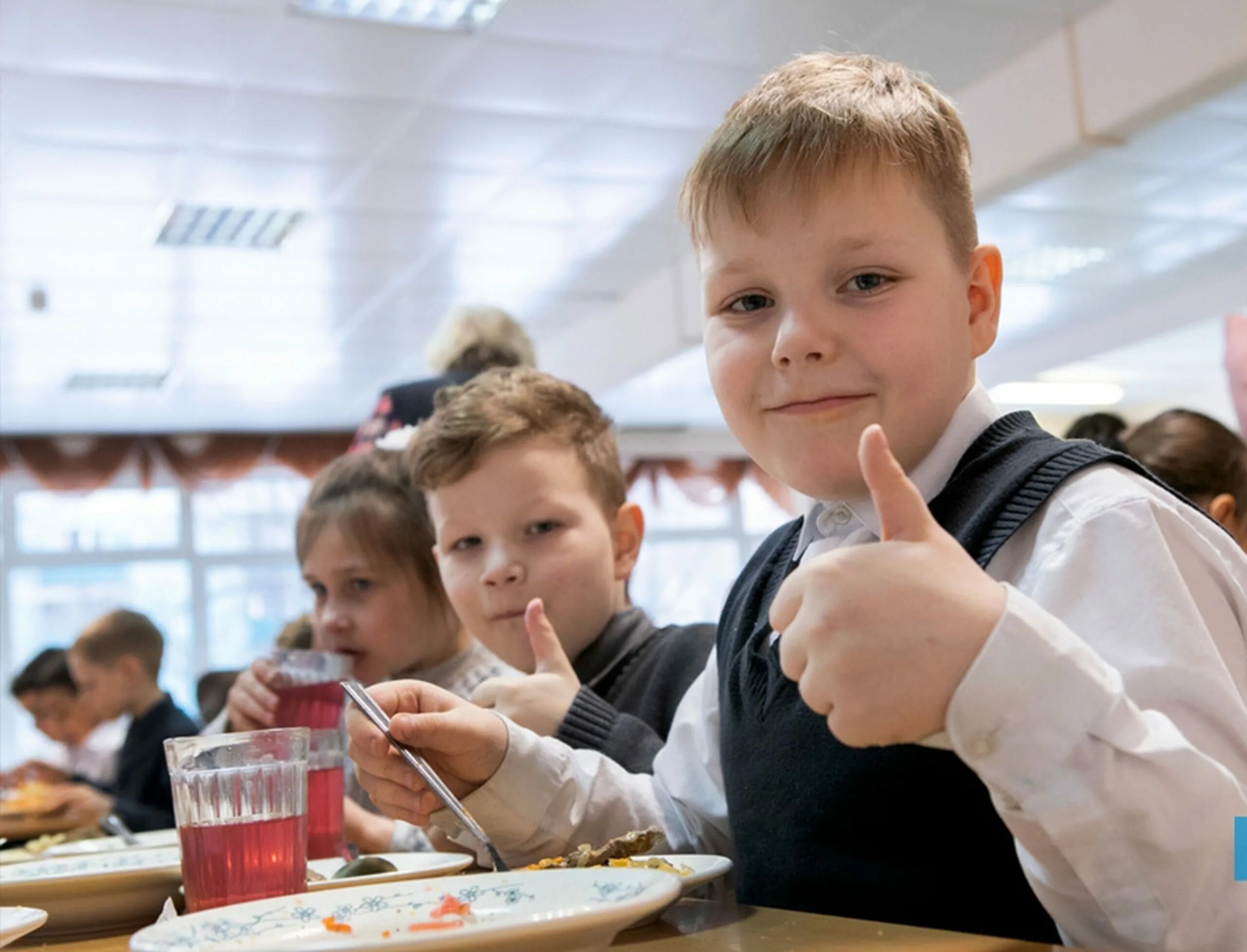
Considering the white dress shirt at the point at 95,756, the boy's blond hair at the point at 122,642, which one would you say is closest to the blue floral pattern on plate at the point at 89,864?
the boy's blond hair at the point at 122,642

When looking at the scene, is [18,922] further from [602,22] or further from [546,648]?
[602,22]

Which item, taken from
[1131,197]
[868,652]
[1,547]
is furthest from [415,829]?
[1,547]

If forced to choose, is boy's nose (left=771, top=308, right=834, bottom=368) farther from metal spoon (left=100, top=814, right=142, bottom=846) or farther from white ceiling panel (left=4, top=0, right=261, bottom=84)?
white ceiling panel (left=4, top=0, right=261, bottom=84)

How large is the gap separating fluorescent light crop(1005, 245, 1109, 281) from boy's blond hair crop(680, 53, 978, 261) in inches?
222

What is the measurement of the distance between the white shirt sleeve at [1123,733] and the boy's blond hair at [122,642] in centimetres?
486

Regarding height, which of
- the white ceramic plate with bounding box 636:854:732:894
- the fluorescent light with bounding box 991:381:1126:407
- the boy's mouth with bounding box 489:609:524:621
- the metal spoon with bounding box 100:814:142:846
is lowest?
the metal spoon with bounding box 100:814:142:846

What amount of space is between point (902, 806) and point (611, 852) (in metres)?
0.21

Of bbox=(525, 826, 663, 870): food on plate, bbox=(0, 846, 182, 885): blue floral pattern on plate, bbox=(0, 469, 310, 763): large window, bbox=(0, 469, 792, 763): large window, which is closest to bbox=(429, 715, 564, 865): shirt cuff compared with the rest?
bbox=(525, 826, 663, 870): food on plate

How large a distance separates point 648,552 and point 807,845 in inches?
414

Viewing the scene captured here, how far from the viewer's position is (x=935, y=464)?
3.29 ft

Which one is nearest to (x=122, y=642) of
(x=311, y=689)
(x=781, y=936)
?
(x=311, y=689)

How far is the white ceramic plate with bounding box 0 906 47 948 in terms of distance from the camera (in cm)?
78

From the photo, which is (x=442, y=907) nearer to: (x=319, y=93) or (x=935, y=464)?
(x=935, y=464)

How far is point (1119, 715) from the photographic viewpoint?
27.4 inches
